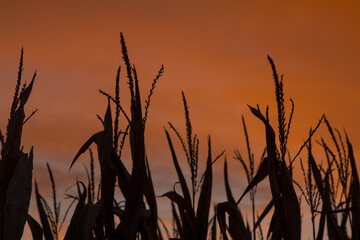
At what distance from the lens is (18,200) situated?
204 cm

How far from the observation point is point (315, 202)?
2.62 m

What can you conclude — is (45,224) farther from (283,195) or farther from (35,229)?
(283,195)

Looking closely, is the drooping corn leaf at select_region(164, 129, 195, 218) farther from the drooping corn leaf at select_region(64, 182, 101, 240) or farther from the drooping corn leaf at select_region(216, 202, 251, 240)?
the drooping corn leaf at select_region(64, 182, 101, 240)

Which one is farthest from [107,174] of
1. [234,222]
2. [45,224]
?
[45,224]

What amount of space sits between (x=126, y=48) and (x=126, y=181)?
56 centimetres

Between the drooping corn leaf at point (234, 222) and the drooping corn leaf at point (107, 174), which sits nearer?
the drooping corn leaf at point (107, 174)

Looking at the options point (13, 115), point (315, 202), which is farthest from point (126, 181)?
point (315, 202)

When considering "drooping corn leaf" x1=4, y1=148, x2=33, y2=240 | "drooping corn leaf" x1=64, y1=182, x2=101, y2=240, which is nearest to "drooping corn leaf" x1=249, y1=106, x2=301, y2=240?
"drooping corn leaf" x1=64, y1=182, x2=101, y2=240

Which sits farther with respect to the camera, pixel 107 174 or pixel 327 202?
pixel 327 202

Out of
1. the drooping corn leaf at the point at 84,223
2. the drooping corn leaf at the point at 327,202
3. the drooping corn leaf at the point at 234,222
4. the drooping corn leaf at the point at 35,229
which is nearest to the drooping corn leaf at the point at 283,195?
the drooping corn leaf at the point at 234,222

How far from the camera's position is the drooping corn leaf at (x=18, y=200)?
201cm

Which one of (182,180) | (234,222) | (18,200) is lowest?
(234,222)

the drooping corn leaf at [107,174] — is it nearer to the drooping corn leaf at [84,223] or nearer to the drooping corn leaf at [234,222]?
the drooping corn leaf at [84,223]

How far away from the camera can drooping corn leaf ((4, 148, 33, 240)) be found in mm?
2006
